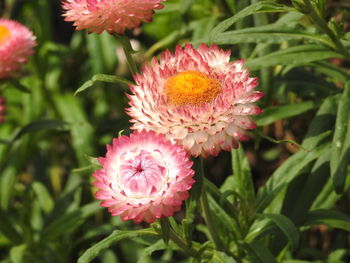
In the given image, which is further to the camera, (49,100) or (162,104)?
(49,100)

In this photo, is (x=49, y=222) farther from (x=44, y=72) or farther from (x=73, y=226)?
(x=44, y=72)

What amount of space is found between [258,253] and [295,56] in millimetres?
624

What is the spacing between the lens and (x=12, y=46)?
7.69 feet

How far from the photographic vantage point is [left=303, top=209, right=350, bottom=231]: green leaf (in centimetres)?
189

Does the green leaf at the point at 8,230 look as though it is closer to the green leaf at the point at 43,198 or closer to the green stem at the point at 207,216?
the green leaf at the point at 43,198

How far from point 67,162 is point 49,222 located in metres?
0.80

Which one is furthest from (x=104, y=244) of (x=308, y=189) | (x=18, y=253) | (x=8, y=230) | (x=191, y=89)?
(x=8, y=230)

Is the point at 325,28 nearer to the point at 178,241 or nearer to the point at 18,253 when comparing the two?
the point at 178,241

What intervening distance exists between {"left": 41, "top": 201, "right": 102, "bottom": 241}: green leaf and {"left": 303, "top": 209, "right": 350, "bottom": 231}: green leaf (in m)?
0.85

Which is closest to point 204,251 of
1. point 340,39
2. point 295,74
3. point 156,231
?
point 156,231

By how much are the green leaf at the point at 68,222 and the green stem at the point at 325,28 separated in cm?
110

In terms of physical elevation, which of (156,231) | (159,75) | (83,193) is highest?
(159,75)

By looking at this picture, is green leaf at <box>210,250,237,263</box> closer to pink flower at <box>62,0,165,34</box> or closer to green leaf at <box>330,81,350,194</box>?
green leaf at <box>330,81,350,194</box>

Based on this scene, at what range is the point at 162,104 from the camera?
4.69 ft
